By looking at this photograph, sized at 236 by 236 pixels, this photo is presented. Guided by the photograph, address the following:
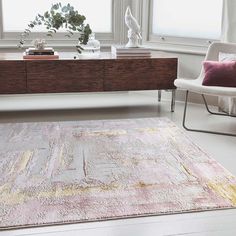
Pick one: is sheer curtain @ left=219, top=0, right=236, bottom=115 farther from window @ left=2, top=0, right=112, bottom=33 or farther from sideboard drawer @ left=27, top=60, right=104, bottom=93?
window @ left=2, top=0, right=112, bottom=33

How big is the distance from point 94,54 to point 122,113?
0.63 metres

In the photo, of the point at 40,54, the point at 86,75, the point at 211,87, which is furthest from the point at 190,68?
the point at 40,54

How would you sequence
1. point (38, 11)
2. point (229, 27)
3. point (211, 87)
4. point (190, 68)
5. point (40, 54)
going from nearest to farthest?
point (211, 87)
point (40, 54)
point (229, 27)
point (190, 68)
point (38, 11)

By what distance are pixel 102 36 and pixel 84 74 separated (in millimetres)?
1129

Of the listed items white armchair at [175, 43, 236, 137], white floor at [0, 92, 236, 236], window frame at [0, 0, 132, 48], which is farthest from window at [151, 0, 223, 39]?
white floor at [0, 92, 236, 236]

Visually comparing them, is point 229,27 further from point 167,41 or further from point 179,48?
point 167,41

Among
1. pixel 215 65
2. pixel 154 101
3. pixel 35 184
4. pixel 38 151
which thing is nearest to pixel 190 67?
pixel 154 101

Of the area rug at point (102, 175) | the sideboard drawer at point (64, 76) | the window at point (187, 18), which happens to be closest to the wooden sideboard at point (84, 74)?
the sideboard drawer at point (64, 76)

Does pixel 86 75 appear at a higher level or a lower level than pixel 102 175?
higher

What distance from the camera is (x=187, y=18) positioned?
418 centimetres

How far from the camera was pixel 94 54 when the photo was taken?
12.6ft

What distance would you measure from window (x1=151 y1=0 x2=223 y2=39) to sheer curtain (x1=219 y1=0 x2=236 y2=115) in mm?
257

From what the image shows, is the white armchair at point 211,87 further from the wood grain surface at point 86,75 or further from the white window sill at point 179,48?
the white window sill at point 179,48

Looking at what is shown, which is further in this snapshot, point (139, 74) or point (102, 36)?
point (102, 36)
